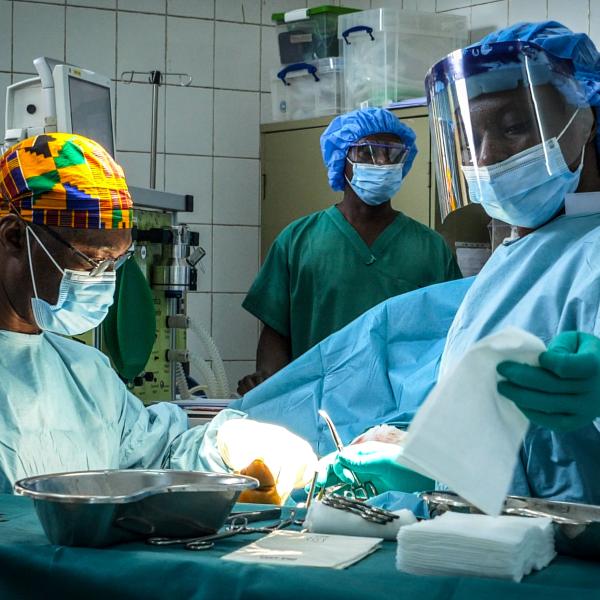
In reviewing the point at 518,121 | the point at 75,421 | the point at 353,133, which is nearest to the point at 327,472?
the point at 75,421

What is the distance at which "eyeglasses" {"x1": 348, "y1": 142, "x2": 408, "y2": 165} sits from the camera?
342cm

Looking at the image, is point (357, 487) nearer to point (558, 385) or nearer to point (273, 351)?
point (558, 385)

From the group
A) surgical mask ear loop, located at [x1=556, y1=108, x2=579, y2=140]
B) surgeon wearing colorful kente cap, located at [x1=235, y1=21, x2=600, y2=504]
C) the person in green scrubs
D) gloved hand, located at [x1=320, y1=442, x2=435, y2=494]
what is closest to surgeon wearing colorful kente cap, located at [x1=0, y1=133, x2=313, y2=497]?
gloved hand, located at [x1=320, y1=442, x2=435, y2=494]

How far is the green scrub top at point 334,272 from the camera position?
3.37 m

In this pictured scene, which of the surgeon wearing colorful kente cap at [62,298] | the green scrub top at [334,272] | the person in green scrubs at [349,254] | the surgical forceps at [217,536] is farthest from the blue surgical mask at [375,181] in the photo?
the surgical forceps at [217,536]

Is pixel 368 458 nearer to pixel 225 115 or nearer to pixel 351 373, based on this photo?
pixel 351 373

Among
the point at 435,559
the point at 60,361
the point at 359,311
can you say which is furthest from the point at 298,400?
the point at 435,559

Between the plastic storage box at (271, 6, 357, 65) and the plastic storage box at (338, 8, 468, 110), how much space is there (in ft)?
0.51

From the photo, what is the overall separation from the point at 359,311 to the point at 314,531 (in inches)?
78.7

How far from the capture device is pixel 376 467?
1.81 meters

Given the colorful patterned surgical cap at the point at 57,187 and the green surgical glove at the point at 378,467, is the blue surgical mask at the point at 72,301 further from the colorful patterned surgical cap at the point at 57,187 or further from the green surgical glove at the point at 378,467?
the green surgical glove at the point at 378,467

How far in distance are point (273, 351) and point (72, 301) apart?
143cm

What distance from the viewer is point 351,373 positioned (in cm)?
284

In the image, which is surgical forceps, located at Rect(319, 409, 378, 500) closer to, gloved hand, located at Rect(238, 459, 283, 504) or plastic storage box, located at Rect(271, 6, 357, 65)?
gloved hand, located at Rect(238, 459, 283, 504)
